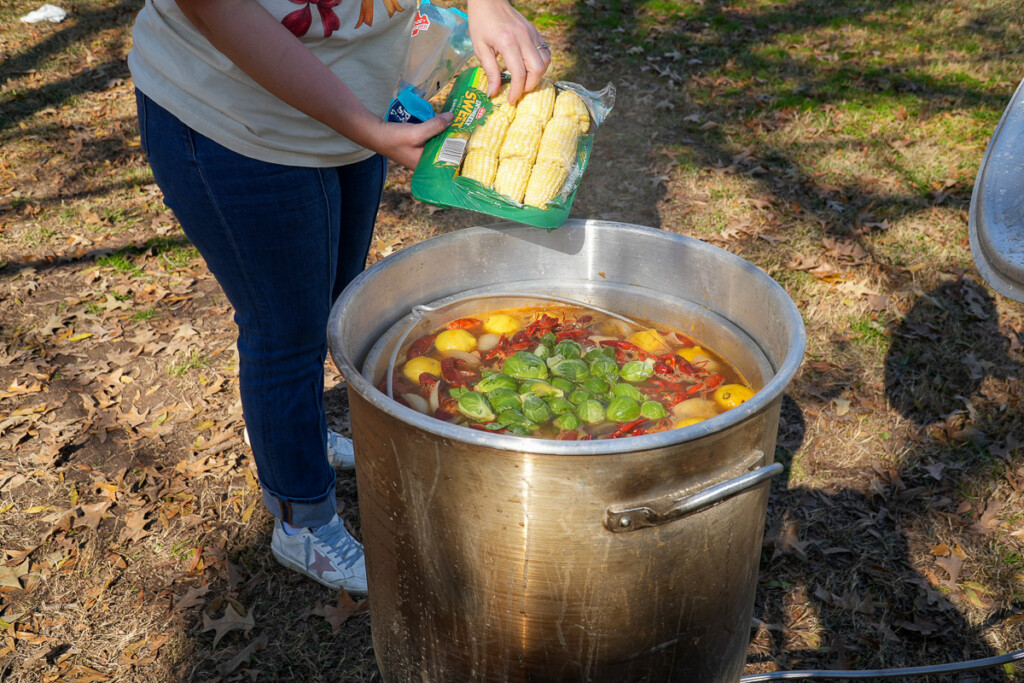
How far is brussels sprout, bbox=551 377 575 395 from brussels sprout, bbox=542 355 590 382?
19 mm

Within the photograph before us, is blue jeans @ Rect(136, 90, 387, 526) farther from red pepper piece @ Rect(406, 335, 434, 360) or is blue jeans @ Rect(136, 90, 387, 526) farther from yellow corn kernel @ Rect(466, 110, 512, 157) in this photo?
yellow corn kernel @ Rect(466, 110, 512, 157)

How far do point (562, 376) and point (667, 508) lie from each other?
715 mm

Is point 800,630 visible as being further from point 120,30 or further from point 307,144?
point 120,30

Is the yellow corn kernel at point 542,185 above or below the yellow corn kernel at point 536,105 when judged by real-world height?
below

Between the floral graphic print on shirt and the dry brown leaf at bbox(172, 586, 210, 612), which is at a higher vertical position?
the floral graphic print on shirt

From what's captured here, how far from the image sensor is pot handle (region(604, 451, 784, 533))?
5.06ft

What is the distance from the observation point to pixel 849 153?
6.46 meters

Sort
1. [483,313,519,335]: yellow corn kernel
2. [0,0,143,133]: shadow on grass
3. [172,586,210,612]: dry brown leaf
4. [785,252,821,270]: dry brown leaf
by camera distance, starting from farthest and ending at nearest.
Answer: [0,0,143,133]: shadow on grass < [785,252,821,270]: dry brown leaf < [172,586,210,612]: dry brown leaf < [483,313,519,335]: yellow corn kernel

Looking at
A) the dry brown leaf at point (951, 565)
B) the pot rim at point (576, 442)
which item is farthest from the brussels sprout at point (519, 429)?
the dry brown leaf at point (951, 565)

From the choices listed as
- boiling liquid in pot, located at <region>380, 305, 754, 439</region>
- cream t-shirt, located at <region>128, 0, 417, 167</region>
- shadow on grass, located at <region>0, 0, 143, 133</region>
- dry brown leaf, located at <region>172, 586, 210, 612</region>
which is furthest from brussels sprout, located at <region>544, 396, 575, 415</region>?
shadow on grass, located at <region>0, 0, 143, 133</region>

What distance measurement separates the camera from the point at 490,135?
2.09m

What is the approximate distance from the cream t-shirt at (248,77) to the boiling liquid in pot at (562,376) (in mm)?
665

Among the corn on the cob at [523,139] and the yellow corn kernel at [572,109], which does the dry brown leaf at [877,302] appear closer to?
the yellow corn kernel at [572,109]

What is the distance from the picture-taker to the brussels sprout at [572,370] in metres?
2.21
